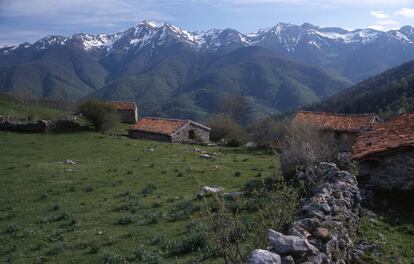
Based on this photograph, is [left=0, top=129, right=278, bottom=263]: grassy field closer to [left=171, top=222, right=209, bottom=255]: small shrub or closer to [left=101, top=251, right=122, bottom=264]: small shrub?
[left=101, top=251, right=122, bottom=264]: small shrub

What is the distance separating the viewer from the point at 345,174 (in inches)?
585

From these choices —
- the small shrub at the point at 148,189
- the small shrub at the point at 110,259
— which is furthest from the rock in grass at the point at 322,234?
the small shrub at the point at 148,189

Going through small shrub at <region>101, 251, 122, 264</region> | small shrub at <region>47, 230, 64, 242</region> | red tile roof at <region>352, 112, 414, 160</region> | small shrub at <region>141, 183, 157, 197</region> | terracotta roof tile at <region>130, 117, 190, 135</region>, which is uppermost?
red tile roof at <region>352, 112, 414, 160</region>

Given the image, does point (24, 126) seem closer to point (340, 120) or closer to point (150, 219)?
point (340, 120)

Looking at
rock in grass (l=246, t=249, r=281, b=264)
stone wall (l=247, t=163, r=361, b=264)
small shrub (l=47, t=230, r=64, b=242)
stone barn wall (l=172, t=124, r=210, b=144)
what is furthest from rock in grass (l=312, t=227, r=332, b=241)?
stone barn wall (l=172, t=124, r=210, b=144)

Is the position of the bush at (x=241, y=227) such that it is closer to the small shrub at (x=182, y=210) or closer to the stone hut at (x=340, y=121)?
the small shrub at (x=182, y=210)

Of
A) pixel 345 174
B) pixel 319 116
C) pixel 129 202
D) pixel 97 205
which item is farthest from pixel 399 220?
pixel 319 116

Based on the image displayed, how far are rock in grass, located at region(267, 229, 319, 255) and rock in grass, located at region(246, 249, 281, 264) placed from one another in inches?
20.0

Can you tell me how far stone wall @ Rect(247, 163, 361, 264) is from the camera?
7.98 m

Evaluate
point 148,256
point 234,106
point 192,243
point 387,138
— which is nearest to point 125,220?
point 192,243

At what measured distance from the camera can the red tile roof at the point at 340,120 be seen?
1860 inches

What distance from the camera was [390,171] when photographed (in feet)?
51.1

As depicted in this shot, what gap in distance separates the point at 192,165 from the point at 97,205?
1166cm

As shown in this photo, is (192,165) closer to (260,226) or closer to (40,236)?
(40,236)
